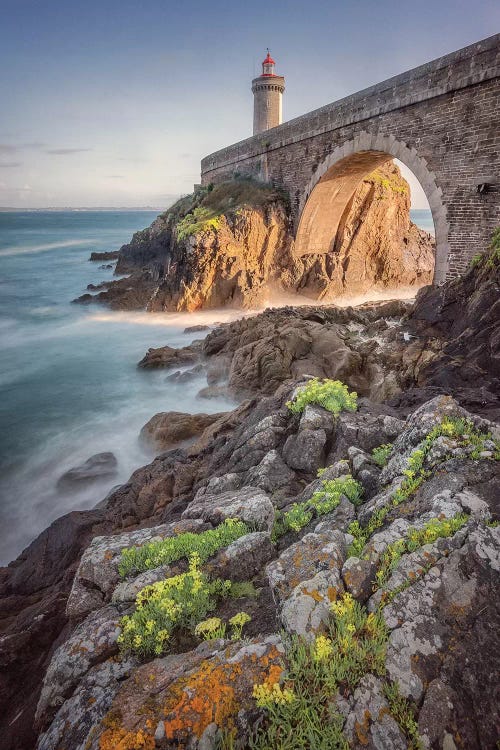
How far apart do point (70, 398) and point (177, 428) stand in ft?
18.8

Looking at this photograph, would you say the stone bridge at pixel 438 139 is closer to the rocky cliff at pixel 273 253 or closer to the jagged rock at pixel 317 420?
the rocky cliff at pixel 273 253

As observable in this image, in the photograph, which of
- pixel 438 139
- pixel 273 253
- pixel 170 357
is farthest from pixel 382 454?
pixel 273 253

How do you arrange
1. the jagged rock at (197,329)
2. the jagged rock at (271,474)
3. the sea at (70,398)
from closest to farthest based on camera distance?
the jagged rock at (271,474)
the sea at (70,398)
the jagged rock at (197,329)

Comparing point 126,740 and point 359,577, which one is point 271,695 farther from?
point 359,577

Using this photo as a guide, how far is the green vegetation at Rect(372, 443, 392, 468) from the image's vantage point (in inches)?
149

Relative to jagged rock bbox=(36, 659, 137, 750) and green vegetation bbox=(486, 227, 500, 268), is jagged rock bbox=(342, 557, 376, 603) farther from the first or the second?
green vegetation bbox=(486, 227, 500, 268)

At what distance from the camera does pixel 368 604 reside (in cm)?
221

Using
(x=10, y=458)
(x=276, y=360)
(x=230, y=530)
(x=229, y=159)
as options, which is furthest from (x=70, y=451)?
(x=229, y=159)

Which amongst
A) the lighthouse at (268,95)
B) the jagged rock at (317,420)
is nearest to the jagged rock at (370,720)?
the jagged rock at (317,420)

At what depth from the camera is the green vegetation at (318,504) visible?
3281mm

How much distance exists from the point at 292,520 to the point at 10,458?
355 inches

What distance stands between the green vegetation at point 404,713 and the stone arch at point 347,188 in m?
12.8

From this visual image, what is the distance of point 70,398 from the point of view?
13031 millimetres

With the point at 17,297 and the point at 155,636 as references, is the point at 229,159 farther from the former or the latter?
the point at 155,636
